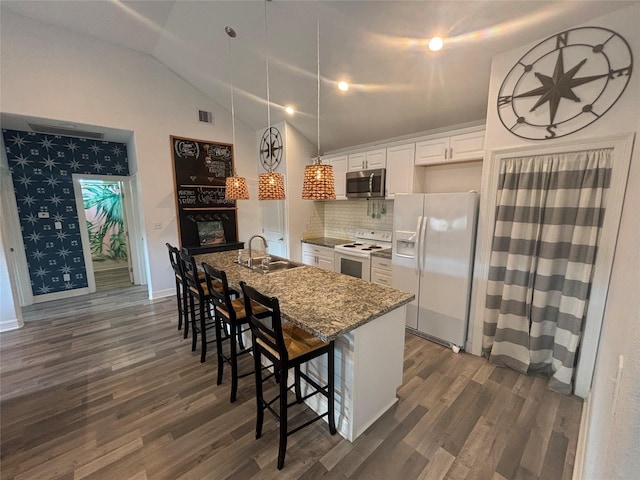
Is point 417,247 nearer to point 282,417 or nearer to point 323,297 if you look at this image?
point 323,297

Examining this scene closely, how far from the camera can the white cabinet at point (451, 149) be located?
116 inches

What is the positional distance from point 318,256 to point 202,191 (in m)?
2.39

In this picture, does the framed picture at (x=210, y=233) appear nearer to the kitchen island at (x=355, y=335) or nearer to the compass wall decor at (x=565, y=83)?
the kitchen island at (x=355, y=335)

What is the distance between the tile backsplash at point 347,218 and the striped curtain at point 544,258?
75.6 inches

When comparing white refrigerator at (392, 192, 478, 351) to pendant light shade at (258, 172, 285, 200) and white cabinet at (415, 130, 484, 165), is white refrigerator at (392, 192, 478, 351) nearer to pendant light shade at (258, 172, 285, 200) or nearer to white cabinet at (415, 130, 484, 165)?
white cabinet at (415, 130, 484, 165)

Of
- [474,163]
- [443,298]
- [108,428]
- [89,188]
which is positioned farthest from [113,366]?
[89,188]

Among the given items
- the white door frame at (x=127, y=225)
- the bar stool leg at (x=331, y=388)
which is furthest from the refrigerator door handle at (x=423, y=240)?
the white door frame at (x=127, y=225)

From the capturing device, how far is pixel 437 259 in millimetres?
2875

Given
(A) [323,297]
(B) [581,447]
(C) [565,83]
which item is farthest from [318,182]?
(B) [581,447]

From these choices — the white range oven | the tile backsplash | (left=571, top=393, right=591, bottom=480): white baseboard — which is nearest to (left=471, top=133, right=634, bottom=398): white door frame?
(left=571, top=393, right=591, bottom=480): white baseboard

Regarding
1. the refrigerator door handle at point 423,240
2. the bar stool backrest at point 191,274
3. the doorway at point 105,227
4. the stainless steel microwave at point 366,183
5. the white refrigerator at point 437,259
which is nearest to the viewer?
the bar stool backrest at point 191,274

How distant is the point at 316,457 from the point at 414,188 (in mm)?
3094

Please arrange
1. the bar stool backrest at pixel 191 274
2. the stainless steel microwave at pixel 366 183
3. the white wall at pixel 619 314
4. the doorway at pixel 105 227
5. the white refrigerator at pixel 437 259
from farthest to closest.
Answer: the doorway at pixel 105 227
the stainless steel microwave at pixel 366 183
the white refrigerator at pixel 437 259
the bar stool backrest at pixel 191 274
the white wall at pixel 619 314

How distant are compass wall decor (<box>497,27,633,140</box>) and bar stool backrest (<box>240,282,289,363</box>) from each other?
251 cm
